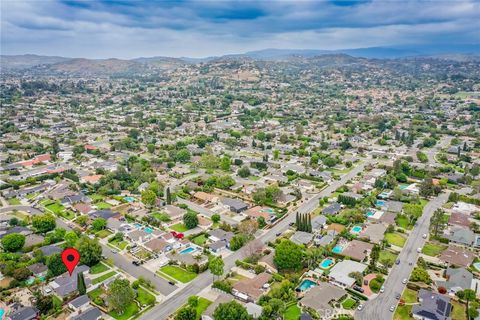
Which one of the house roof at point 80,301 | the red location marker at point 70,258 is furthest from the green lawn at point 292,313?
the red location marker at point 70,258

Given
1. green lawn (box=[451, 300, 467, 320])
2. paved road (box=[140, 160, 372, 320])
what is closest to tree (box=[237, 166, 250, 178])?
paved road (box=[140, 160, 372, 320])

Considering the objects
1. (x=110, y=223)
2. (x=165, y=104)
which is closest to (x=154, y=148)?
(x=110, y=223)

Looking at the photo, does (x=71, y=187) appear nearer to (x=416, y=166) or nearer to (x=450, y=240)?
(x=450, y=240)

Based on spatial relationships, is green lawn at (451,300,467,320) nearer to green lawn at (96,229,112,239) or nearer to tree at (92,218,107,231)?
green lawn at (96,229,112,239)

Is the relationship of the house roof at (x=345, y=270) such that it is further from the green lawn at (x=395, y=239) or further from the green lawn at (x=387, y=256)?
the green lawn at (x=395, y=239)

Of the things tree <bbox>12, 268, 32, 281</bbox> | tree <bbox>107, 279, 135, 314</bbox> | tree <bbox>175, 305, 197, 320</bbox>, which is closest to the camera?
tree <bbox>175, 305, 197, 320</bbox>

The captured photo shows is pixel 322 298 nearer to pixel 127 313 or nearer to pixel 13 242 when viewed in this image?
pixel 127 313
